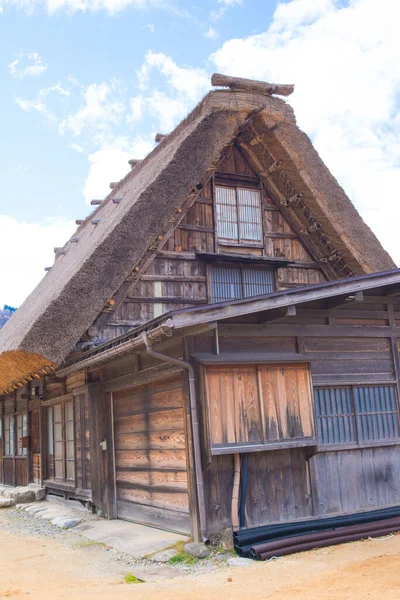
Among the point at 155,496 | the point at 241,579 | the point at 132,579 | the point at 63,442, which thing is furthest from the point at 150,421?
the point at 63,442

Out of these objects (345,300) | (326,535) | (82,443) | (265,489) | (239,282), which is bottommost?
(326,535)

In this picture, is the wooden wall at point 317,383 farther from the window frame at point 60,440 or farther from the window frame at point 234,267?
the window frame at point 60,440

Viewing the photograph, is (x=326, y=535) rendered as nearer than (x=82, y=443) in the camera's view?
Yes

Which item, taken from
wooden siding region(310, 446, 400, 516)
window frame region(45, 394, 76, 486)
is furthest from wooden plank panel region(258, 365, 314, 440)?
window frame region(45, 394, 76, 486)

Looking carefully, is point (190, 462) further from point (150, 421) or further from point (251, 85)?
point (251, 85)

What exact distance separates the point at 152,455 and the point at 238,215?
5240 mm

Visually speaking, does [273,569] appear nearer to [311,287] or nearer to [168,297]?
[311,287]

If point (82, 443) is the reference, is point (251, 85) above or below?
above

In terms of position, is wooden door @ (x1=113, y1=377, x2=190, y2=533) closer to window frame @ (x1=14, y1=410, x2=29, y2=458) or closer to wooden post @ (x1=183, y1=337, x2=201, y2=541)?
wooden post @ (x1=183, y1=337, x2=201, y2=541)

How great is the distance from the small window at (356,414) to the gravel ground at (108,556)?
228 cm

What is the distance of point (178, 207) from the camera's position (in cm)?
1088

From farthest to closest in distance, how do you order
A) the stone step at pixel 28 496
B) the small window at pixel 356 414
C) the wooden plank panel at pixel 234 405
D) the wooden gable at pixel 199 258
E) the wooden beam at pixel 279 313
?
the stone step at pixel 28 496 → the wooden gable at pixel 199 258 → the small window at pixel 356 414 → the wooden beam at pixel 279 313 → the wooden plank panel at pixel 234 405

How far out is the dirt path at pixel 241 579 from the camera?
5281mm

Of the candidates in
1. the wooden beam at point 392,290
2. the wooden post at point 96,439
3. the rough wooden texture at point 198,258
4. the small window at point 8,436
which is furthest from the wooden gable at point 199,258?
the small window at point 8,436
